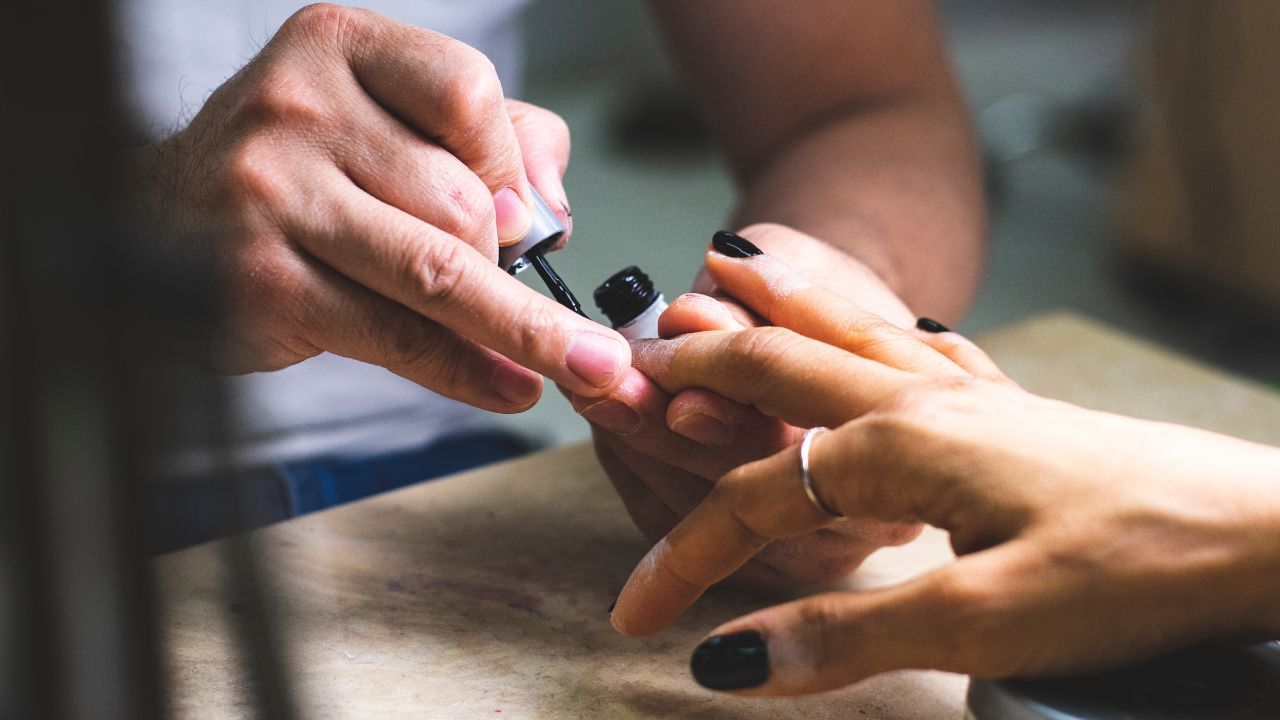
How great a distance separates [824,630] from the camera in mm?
428

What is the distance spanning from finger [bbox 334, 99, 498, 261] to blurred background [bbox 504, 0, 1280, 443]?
2.46ft

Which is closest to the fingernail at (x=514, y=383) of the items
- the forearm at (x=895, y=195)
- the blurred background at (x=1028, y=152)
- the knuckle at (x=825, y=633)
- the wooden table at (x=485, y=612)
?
the wooden table at (x=485, y=612)

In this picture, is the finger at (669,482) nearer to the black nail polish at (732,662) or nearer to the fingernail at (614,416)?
the fingernail at (614,416)

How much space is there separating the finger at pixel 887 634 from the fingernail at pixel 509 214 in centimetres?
26

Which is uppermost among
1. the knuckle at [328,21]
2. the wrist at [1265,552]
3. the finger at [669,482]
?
the knuckle at [328,21]

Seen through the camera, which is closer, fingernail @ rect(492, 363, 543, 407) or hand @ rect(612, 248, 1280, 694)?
hand @ rect(612, 248, 1280, 694)

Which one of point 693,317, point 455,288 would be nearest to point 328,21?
point 455,288

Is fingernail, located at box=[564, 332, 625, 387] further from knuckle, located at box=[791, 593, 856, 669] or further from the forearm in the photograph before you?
the forearm

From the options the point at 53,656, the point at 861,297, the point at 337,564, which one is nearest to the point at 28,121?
the point at 53,656

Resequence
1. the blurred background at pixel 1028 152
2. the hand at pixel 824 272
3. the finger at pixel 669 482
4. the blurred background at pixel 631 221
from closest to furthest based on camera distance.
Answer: the blurred background at pixel 631 221, the finger at pixel 669 482, the hand at pixel 824 272, the blurred background at pixel 1028 152

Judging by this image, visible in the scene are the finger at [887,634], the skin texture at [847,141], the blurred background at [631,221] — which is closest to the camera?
the blurred background at [631,221]

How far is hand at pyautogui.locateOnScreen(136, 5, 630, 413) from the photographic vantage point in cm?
52

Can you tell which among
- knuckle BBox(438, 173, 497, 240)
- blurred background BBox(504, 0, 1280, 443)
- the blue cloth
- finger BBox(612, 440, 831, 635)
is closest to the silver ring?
finger BBox(612, 440, 831, 635)

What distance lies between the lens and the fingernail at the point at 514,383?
59cm
